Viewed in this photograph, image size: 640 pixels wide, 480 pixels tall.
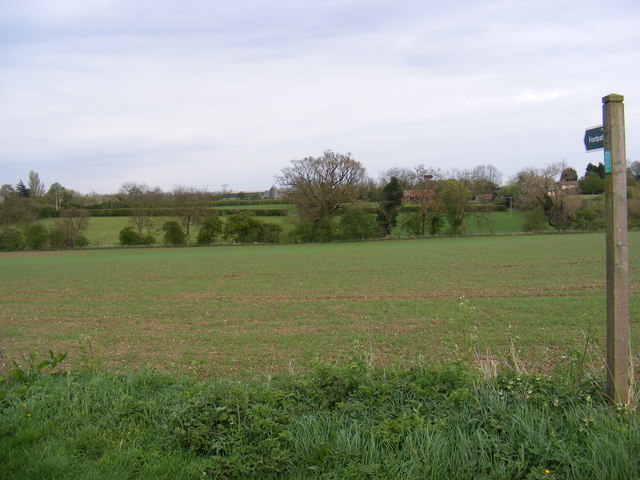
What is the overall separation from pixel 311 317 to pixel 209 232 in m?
59.2

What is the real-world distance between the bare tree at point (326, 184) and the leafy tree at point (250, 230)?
5.20m

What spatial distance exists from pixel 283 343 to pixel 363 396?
284 inches

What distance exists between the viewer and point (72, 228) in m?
70.9

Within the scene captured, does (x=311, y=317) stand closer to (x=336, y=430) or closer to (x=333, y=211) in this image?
(x=336, y=430)

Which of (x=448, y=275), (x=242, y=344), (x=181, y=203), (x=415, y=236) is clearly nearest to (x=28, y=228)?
(x=181, y=203)

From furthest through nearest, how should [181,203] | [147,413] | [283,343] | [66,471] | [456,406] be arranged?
[181,203]
[283,343]
[147,413]
[456,406]
[66,471]

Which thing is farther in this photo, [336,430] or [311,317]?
[311,317]

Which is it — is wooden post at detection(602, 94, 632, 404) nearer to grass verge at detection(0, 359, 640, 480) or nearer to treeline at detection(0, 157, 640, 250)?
grass verge at detection(0, 359, 640, 480)

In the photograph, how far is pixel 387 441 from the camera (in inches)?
146

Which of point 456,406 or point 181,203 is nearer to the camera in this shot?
point 456,406

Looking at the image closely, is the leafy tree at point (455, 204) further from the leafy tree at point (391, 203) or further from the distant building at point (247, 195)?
the distant building at point (247, 195)

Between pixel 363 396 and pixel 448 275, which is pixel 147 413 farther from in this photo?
pixel 448 275

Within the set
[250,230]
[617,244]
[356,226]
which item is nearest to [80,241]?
[250,230]

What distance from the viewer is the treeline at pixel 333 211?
71.6 meters
